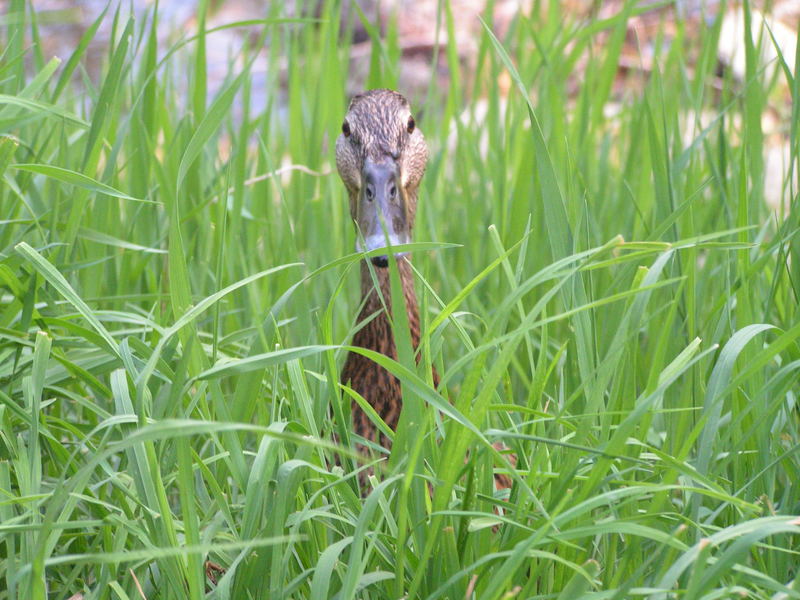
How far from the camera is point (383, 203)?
80.0 inches

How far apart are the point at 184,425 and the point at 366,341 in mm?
1147

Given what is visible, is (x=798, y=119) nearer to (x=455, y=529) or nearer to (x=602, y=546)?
(x=602, y=546)

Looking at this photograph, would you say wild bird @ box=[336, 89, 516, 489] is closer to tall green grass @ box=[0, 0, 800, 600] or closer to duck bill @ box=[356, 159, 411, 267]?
duck bill @ box=[356, 159, 411, 267]

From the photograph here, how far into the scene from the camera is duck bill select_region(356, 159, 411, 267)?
2014mm

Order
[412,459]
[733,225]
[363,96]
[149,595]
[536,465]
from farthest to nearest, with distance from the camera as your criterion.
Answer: [363,96] < [733,225] < [149,595] < [536,465] < [412,459]

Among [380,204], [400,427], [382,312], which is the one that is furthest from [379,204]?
[400,427]

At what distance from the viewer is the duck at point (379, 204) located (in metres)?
2.04

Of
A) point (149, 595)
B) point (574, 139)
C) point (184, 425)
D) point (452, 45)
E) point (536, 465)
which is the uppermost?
point (452, 45)

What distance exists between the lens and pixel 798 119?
1.77 metres

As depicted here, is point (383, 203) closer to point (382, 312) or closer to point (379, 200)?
point (379, 200)

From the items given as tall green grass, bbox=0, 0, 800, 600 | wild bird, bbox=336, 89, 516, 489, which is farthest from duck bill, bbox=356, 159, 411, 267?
tall green grass, bbox=0, 0, 800, 600

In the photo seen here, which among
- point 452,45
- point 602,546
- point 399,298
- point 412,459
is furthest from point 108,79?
point 452,45

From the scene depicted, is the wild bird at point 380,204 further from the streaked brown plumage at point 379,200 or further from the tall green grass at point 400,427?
the tall green grass at point 400,427

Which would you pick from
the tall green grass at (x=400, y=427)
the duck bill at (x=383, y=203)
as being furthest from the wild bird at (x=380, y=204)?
the tall green grass at (x=400, y=427)
